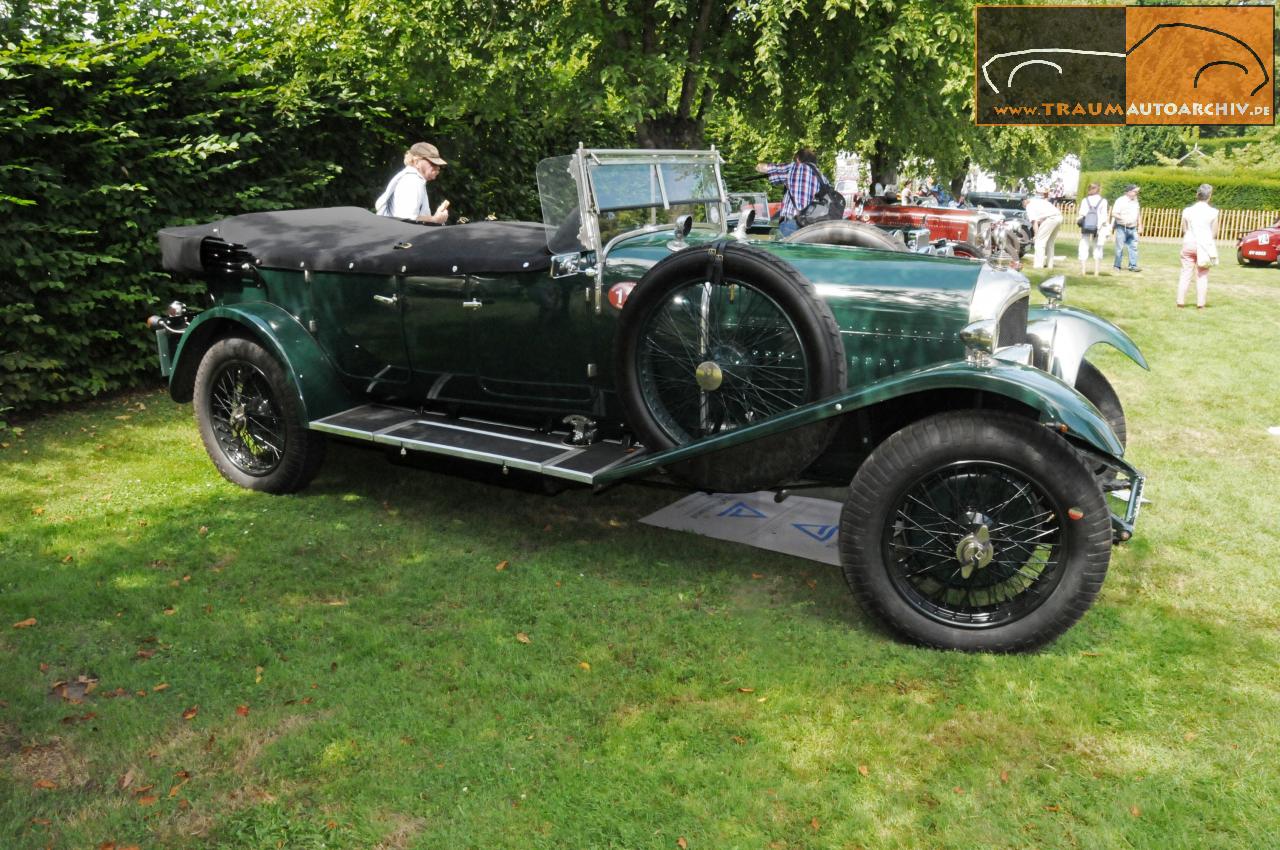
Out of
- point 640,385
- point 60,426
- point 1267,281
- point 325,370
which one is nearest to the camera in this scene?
point 640,385

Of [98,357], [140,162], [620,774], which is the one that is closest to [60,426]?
A: [98,357]

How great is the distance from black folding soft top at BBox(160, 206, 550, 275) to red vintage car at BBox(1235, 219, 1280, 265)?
20229 millimetres

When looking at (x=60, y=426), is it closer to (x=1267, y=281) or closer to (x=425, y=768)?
(x=425, y=768)

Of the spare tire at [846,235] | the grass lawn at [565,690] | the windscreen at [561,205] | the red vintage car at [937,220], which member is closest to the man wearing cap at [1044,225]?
the red vintage car at [937,220]

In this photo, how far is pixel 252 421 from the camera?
565cm

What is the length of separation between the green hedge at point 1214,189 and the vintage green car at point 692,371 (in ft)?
110

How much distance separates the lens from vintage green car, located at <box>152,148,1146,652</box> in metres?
3.65

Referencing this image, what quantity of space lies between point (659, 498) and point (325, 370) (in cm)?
204

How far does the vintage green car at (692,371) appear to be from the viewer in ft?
12.0

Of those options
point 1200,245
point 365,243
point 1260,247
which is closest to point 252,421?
point 365,243

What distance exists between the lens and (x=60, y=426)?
696cm

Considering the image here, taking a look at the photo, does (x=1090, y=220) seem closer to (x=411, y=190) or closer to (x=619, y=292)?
(x=411, y=190)

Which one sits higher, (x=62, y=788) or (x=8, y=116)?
(x=8, y=116)

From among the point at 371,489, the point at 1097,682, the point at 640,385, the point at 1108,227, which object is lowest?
the point at 1097,682
